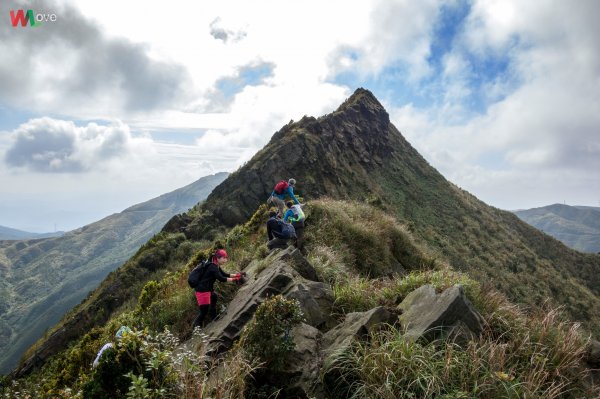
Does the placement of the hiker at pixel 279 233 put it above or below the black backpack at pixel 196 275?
above

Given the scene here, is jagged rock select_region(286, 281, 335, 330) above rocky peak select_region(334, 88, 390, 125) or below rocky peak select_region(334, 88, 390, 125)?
below

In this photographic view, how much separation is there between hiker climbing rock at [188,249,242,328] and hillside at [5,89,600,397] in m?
0.59

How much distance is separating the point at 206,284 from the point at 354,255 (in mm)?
6221

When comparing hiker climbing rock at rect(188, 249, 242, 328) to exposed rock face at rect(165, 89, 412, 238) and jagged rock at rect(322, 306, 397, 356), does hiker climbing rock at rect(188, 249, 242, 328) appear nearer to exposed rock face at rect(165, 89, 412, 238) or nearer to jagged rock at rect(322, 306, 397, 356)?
jagged rock at rect(322, 306, 397, 356)

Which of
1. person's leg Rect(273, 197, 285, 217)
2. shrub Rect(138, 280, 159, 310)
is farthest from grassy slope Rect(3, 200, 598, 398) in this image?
person's leg Rect(273, 197, 285, 217)

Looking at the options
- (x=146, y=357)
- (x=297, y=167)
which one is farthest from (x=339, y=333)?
(x=297, y=167)

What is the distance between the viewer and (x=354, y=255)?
13.2 metres

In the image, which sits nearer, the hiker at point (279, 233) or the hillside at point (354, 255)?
the hillside at point (354, 255)

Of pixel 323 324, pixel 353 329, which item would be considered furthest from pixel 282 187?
pixel 353 329

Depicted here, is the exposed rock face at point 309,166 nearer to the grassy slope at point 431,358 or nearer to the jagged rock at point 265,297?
the jagged rock at point 265,297

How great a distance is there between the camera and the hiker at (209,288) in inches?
346

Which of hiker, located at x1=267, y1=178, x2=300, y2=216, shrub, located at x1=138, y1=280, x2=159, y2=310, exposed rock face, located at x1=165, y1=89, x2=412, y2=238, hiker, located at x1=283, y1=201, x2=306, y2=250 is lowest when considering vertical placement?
shrub, located at x1=138, y1=280, x2=159, y2=310

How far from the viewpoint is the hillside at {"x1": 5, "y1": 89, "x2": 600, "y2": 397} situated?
24.5 ft

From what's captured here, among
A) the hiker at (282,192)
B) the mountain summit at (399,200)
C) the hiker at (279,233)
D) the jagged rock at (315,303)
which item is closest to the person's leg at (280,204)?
the hiker at (282,192)
